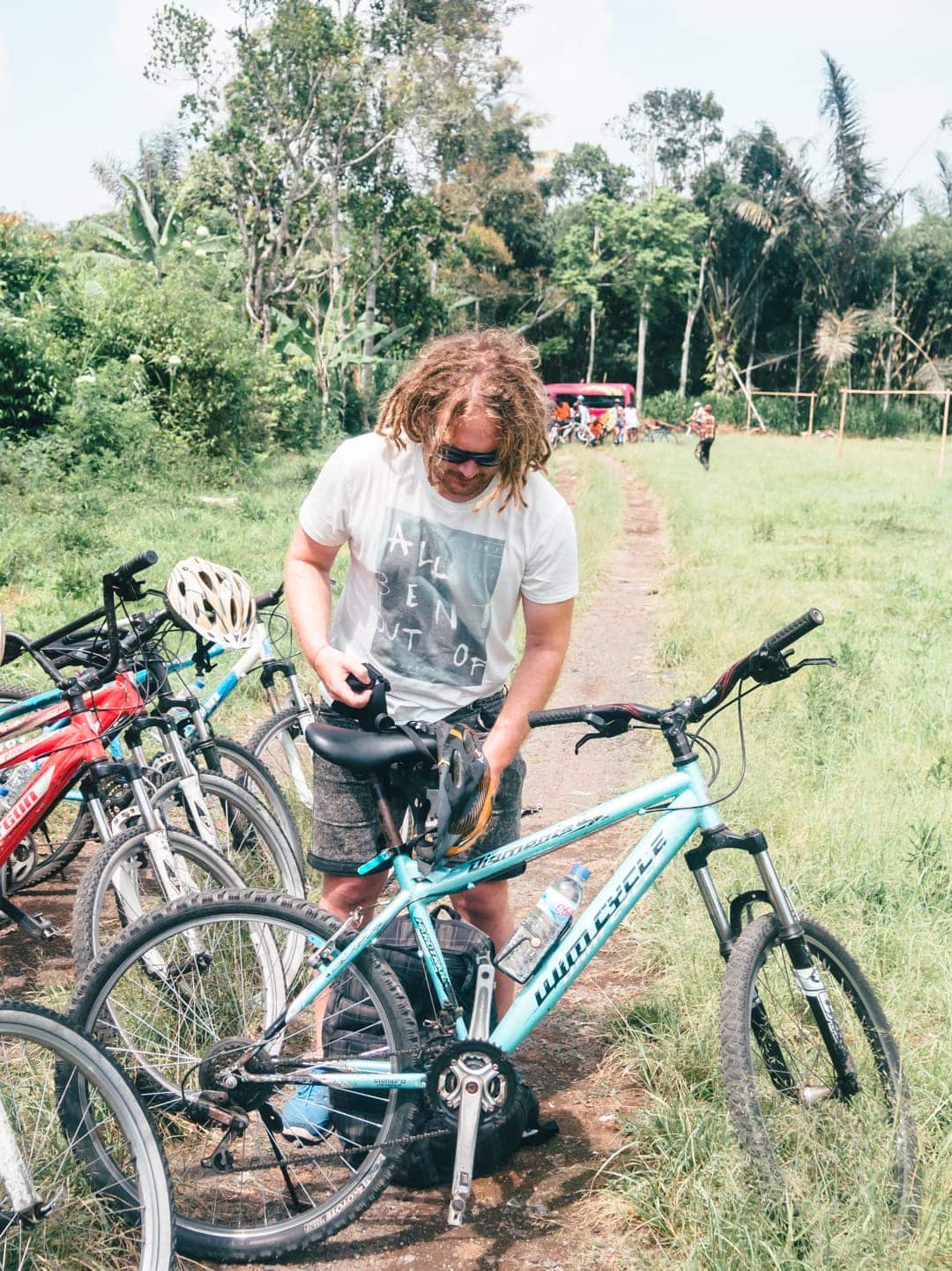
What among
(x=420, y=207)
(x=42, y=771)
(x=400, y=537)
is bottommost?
(x=42, y=771)

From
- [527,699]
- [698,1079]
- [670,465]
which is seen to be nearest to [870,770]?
[698,1079]

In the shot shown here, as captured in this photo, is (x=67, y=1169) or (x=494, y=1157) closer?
(x=67, y=1169)

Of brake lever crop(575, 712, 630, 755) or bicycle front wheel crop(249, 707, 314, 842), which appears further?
bicycle front wheel crop(249, 707, 314, 842)

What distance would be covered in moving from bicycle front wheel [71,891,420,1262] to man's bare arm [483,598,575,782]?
59 cm

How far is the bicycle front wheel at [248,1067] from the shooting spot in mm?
2648

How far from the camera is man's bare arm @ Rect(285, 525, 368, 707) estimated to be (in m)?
2.94

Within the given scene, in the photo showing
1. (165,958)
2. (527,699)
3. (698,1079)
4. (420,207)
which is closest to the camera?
(165,958)

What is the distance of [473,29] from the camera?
91.0 feet

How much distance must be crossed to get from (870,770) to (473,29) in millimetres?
26225

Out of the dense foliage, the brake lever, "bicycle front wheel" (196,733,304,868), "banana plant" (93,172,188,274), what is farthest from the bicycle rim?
"banana plant" (93,172,188,274)

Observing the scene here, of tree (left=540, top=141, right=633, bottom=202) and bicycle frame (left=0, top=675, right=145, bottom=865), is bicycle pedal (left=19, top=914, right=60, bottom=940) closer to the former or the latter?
bicycle frame (left=0, top=675, right=145, bottom=865)

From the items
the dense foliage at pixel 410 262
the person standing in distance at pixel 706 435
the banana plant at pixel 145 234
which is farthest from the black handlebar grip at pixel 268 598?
the person standing in distance at pixel 706 435

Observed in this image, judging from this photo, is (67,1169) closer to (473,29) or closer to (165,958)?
(165,958)

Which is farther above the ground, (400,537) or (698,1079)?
(400,537)
